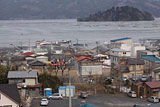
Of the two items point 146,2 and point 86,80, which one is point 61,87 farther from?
point 146,2

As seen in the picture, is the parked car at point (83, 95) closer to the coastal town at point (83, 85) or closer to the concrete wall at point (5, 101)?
the coastal town at point (83, 85)

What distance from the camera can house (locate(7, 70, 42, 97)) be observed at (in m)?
5.12

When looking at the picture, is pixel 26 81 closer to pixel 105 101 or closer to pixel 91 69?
pixel 105 101

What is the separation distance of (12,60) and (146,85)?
12.3 feet

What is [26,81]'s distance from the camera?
208 inches

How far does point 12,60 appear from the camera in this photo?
793 cm

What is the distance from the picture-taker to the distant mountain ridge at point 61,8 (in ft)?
254

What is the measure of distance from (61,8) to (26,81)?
7709 centimetres

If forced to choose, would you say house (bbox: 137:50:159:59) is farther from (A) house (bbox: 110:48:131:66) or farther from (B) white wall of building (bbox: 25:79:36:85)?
(B) white wall of building (bbox: 25:79:36:85)

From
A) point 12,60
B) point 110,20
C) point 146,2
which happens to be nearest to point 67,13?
point 146,2

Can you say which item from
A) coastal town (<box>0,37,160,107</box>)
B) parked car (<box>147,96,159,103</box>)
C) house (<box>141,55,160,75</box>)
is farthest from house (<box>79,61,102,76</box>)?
parked car (<box>147,96,159,103</box>)

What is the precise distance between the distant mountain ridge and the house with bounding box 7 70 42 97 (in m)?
69.8

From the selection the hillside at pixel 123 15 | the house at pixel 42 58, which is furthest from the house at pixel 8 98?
the hillside at pixel 123 15

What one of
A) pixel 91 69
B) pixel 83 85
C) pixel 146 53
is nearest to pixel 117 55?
pixel 146 53
